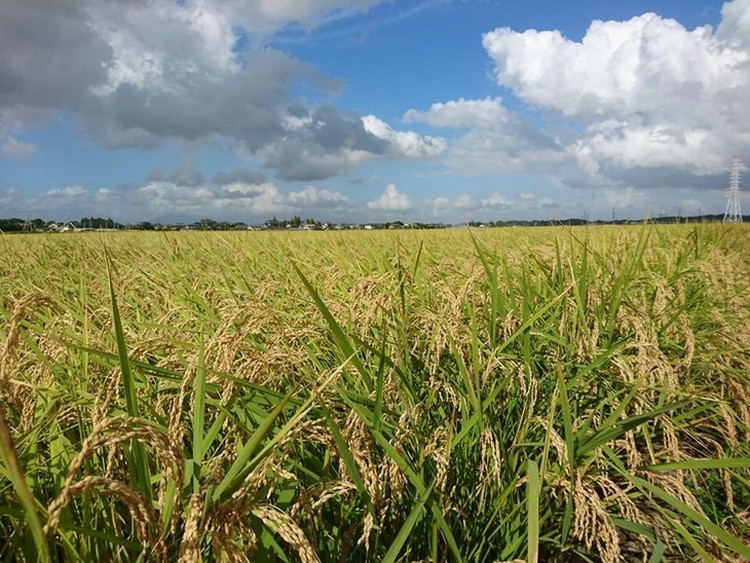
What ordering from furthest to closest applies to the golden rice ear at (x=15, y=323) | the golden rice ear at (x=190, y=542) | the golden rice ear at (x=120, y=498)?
the golden rice ear at (x=15, y=323)
the golden rice ear at (x=190, y=542)
the golden rice ear at (x=120, y=498)

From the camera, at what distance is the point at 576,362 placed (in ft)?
6.48

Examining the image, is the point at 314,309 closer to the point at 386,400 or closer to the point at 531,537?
the point at 386,400

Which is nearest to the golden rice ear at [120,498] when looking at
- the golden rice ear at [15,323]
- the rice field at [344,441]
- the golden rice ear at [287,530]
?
the rice field at [344,441]

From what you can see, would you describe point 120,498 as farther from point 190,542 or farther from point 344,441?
point 344,441

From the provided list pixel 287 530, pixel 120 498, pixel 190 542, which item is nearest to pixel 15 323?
pixel 120 498

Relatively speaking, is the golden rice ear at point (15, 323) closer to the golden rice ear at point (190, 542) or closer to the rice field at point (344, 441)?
the rice field at point (344, 441)

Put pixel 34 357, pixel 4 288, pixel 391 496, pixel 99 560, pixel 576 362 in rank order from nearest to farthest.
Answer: pixel 99 560 < pixel 391 496 < pixel 34 357 < pixel 576 362 < pixel 4 288

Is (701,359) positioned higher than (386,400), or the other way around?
(386,400)

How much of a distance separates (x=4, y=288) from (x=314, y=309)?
2.55m

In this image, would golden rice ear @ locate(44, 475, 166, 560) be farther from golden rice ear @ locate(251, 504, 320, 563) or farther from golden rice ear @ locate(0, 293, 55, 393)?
golden rice ear @ locate(0, 293, 55, 393)

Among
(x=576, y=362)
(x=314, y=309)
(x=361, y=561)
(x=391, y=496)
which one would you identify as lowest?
(x=361, y=561)

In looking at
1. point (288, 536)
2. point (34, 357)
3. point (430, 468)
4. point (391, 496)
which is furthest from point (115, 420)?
point (34, 357)

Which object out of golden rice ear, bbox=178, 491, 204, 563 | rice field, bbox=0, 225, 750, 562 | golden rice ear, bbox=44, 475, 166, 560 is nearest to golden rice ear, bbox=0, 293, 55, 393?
rice field, bbox=0, 225, 750, 562

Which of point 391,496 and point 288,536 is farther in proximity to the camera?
point 391,496
